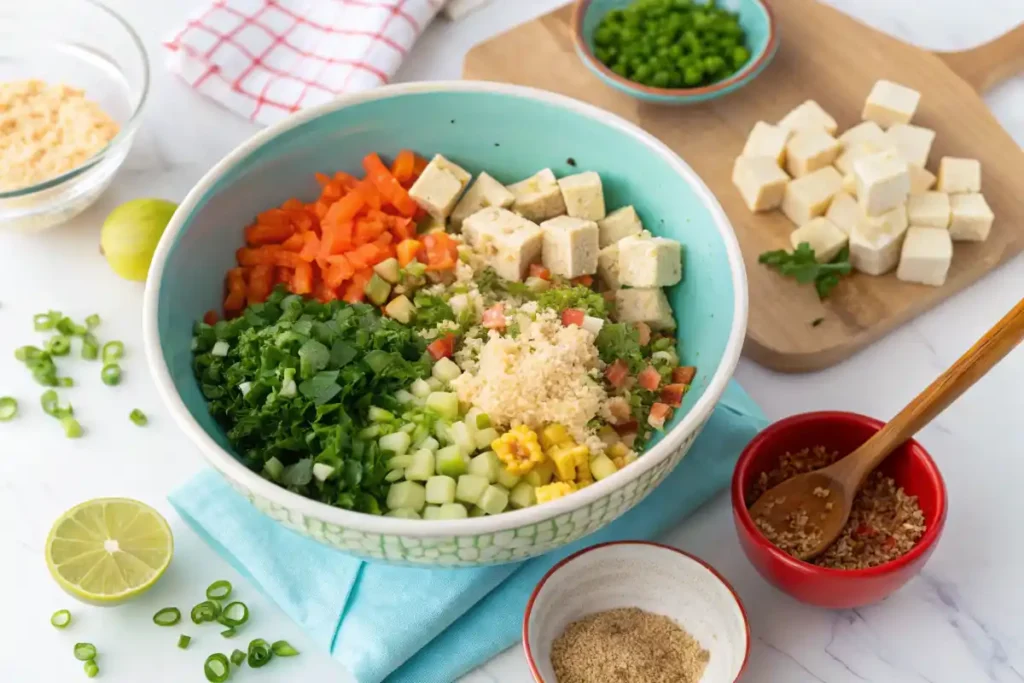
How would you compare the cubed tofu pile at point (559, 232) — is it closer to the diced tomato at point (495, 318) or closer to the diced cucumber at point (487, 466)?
the diced tomato at point (495, 318)

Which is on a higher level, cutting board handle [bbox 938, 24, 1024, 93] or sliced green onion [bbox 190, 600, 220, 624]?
cutting board handle [bbox 938, 24, 1024, 93]

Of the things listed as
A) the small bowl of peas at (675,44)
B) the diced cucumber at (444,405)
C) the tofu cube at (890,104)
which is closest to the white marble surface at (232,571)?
the tofu cube at (890,104)

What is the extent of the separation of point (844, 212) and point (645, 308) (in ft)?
2.06

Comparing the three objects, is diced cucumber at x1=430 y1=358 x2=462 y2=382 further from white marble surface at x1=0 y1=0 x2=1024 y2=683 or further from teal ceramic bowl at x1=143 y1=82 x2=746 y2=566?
white marble surface at x1=0 y1=0 x2=1024 y2=683

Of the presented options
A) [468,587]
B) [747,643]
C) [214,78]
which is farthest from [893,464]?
[214,78]

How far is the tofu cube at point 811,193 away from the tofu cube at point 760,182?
0.08 feet

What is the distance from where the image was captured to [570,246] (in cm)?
205

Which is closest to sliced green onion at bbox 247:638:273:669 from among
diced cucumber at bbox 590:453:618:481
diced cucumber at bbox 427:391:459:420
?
diced cucumber at bbox 427:391:459:420

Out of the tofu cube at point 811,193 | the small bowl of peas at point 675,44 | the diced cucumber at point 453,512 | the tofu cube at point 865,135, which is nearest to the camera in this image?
the diced cucumber at point 453,512

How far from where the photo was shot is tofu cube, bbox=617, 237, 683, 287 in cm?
202

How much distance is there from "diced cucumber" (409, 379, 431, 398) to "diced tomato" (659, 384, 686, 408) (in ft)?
1.39

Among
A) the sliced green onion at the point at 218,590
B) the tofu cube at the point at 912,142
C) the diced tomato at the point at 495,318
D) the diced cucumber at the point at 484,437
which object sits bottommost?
the sliced green onion at the point at 218,590

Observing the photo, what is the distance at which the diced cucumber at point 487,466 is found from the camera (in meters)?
1.80

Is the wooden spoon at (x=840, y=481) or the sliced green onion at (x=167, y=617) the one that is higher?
the wooden spoon at (x=840, y=481)
